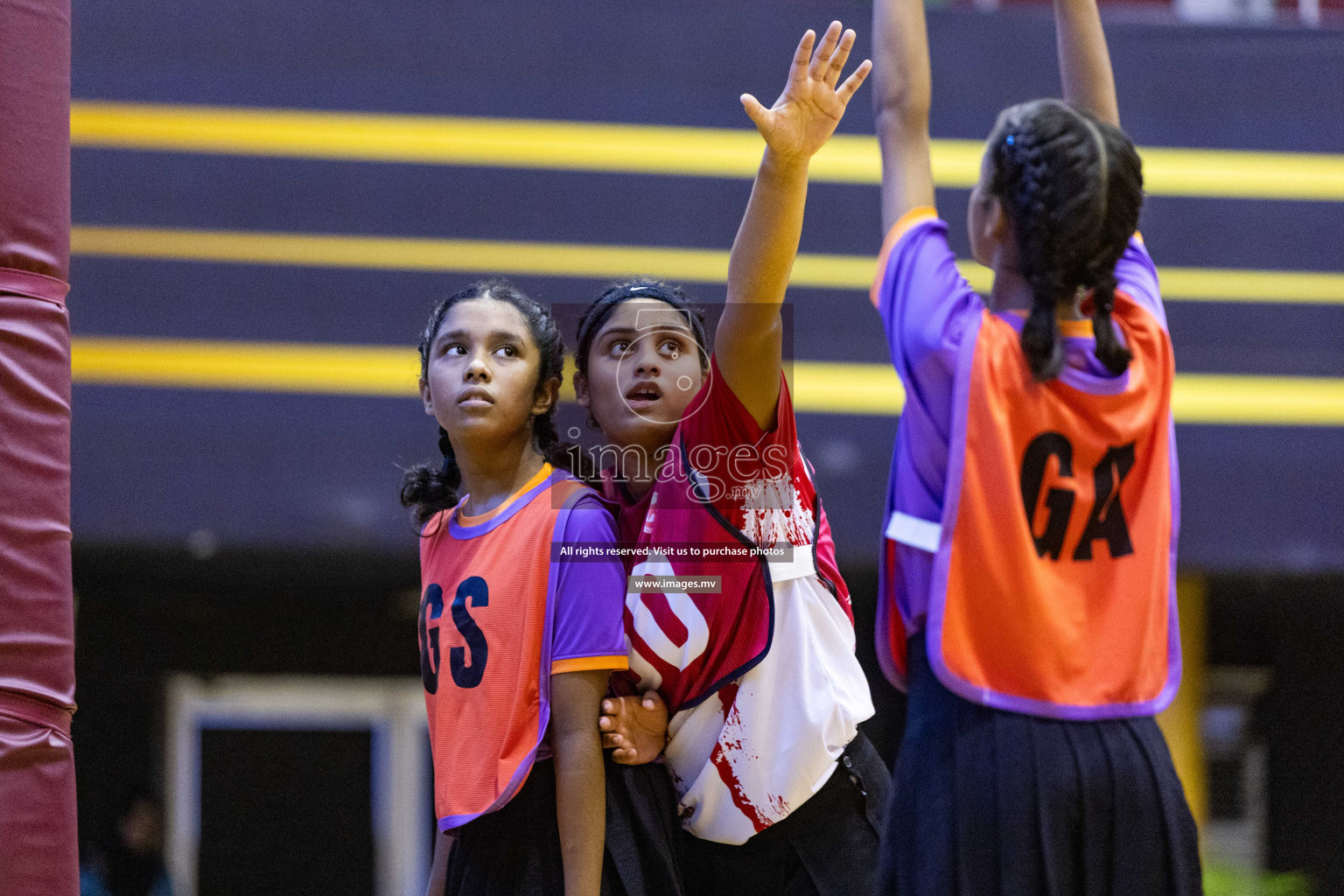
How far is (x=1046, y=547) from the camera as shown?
156cm

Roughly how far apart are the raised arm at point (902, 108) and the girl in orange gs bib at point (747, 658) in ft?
0.42

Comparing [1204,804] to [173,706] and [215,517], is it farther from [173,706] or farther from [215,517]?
[173,706]

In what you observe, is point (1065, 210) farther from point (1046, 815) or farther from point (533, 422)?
point (533, 422)

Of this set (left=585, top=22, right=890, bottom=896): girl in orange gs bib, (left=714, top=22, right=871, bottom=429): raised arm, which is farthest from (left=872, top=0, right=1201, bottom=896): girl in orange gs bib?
(left=585, top=22, right=890, bottom=896): girl in orange gs bib

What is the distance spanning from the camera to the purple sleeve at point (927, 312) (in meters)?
1.60

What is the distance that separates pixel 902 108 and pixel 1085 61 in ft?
1.15

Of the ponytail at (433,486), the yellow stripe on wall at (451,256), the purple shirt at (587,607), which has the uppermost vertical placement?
the yellow stripe on wall at (451,256)

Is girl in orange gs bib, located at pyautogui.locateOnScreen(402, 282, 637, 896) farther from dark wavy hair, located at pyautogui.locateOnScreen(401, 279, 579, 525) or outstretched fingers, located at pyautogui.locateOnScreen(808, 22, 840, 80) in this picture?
outstretched fingers, located at pyautogui.locateOnScreen(808, 22, 840, 80)

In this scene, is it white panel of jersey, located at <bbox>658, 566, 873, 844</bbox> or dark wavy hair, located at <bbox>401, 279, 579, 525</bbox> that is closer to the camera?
white panel of jersey, located at <bbox>658, 566, 873, 844</bbox>

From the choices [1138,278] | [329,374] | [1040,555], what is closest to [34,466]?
[1040,555]

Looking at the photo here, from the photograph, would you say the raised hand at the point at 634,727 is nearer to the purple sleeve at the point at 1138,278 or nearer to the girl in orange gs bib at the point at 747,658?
the girl in orange gs bib at the point at 747,658

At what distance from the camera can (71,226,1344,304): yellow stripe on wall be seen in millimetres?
6008

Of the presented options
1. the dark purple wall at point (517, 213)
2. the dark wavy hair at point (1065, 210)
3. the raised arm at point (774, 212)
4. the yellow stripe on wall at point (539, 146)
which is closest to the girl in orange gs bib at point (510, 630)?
the raised arm at point (774, 212)

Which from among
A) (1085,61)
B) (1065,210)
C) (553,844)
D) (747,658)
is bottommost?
(553,844)
